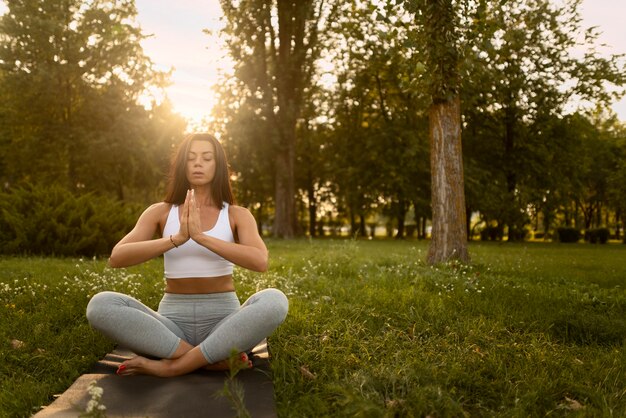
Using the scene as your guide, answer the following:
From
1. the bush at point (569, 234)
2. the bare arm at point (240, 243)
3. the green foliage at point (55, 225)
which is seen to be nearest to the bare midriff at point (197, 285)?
the bare arm at point (240, 243)

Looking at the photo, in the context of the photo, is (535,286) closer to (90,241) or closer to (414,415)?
(414,415)

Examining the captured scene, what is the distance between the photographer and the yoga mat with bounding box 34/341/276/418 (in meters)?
3.22

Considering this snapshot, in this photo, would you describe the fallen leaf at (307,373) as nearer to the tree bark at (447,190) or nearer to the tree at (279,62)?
the tree bark at (447,190)

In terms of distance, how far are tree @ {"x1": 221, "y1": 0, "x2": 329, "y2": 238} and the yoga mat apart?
19432 mm

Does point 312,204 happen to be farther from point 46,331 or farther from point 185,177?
point 185,177

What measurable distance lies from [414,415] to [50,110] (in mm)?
26249

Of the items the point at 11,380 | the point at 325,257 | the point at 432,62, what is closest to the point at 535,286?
the point at 325,257

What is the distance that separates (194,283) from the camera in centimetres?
412

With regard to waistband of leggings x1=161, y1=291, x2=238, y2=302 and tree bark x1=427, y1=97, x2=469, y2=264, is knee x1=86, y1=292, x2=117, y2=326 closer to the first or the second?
waistband of leggings x1=161, y1=291, x2=238, y2=302

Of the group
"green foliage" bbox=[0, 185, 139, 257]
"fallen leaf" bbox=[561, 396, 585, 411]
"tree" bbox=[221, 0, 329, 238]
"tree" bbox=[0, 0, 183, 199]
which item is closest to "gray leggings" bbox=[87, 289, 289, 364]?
"fallen leaf" bbox=[561, 396, 585, 411]

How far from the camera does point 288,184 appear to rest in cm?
2425

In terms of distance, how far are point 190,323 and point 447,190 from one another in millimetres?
6789

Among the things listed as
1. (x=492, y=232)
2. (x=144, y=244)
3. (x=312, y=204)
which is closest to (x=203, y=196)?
(x=144, y=244)

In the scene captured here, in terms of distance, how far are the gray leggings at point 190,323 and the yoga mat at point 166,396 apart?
0.20m
